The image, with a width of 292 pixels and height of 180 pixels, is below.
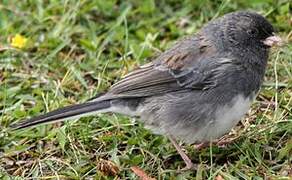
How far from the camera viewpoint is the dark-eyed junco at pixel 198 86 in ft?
11.9

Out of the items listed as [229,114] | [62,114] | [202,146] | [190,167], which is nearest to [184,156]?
[190,167]

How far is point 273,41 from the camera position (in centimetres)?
379

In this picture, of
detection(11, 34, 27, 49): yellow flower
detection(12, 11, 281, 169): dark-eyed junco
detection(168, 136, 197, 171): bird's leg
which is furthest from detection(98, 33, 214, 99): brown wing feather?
detection(11, 34, 27, 49): yellow flower

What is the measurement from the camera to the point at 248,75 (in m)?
3.67

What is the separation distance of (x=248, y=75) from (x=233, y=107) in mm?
192

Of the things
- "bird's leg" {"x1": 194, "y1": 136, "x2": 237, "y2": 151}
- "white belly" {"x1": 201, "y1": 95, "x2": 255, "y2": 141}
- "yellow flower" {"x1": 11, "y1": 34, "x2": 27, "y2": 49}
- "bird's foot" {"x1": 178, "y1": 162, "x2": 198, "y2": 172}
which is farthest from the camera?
"yellow flower" {"x1": 11, "y1": 34, "x2": 27, "y2": 49}

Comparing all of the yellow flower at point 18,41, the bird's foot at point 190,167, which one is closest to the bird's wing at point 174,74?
the bird's foot at point 190,167

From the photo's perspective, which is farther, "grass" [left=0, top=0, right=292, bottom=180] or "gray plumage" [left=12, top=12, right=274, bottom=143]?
"grass" [left=0, top=0, right=292, bottom=180]

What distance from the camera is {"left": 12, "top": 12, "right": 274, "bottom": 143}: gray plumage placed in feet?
11.9

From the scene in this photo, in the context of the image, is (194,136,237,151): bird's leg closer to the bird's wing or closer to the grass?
the grass

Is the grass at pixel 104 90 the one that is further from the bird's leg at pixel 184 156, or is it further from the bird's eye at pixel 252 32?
the bird's eye at pixel 252 32

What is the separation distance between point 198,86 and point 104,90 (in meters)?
0.90

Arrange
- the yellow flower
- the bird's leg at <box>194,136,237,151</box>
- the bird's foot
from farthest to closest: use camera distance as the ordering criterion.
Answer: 1. the yellow flower
2. the bird's leg at <box>194,136,237,151</box>
3. the bird's foot

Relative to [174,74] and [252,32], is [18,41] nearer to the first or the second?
[174,74]
